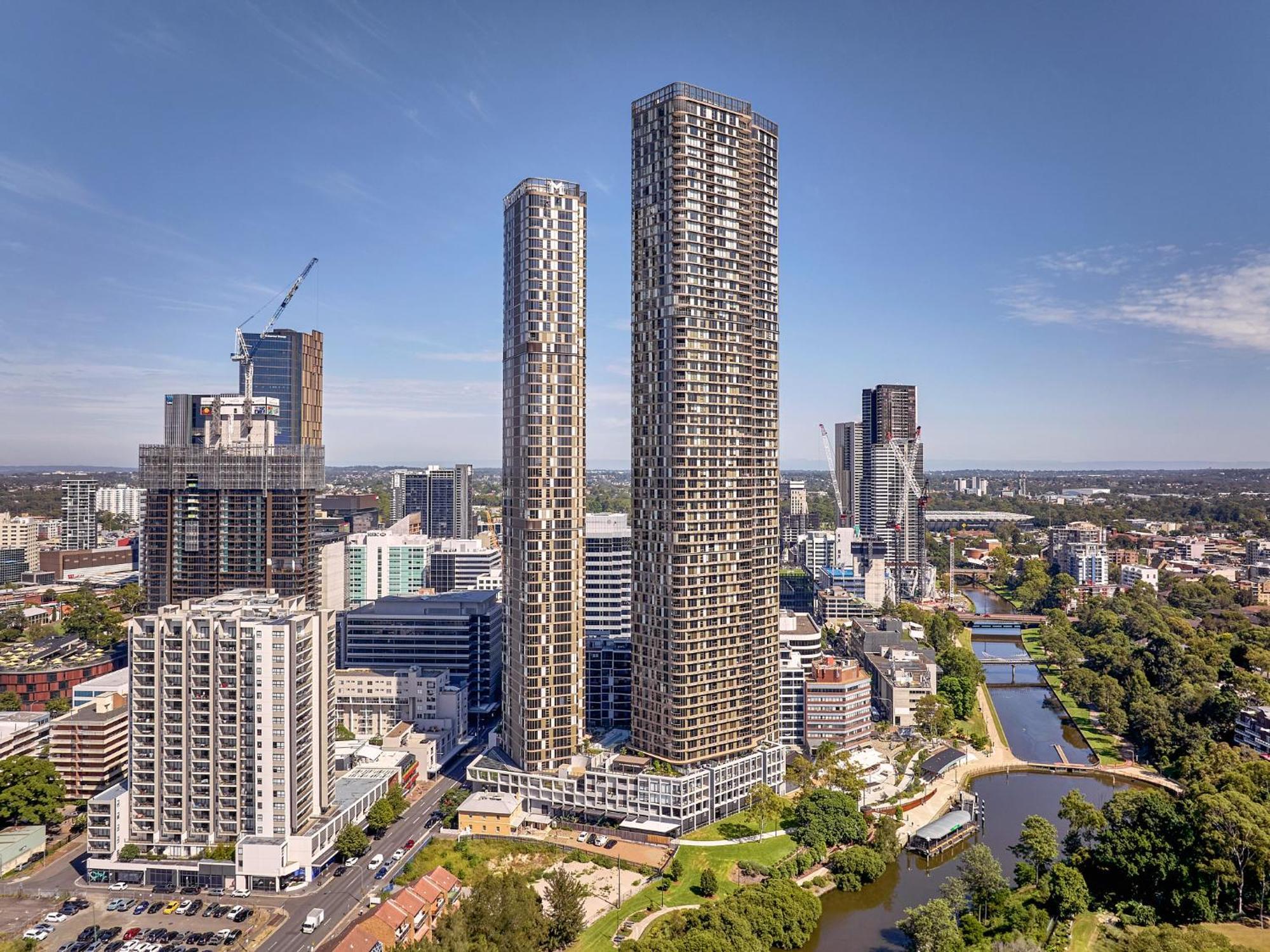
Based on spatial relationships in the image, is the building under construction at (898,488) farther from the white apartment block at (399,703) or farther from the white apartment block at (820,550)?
the white apartment block at (399,703)

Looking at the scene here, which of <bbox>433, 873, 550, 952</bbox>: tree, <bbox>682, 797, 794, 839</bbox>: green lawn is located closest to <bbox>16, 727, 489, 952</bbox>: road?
<bbox>433, 873, 550, 952</bbox>: tree

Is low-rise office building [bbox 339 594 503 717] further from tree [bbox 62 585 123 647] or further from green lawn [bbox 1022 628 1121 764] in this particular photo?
green lawn [bbox 1022 628 1121 764]

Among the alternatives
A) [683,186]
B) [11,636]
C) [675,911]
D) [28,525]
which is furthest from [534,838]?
[28,525]

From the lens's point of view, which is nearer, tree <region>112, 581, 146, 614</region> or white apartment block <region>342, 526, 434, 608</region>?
tree <region>112, 581, 146, 614</region>

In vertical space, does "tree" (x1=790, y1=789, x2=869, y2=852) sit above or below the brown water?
above

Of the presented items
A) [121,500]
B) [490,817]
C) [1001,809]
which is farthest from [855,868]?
[121,500]

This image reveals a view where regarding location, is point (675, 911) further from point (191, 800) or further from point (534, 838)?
point (191, 800)
